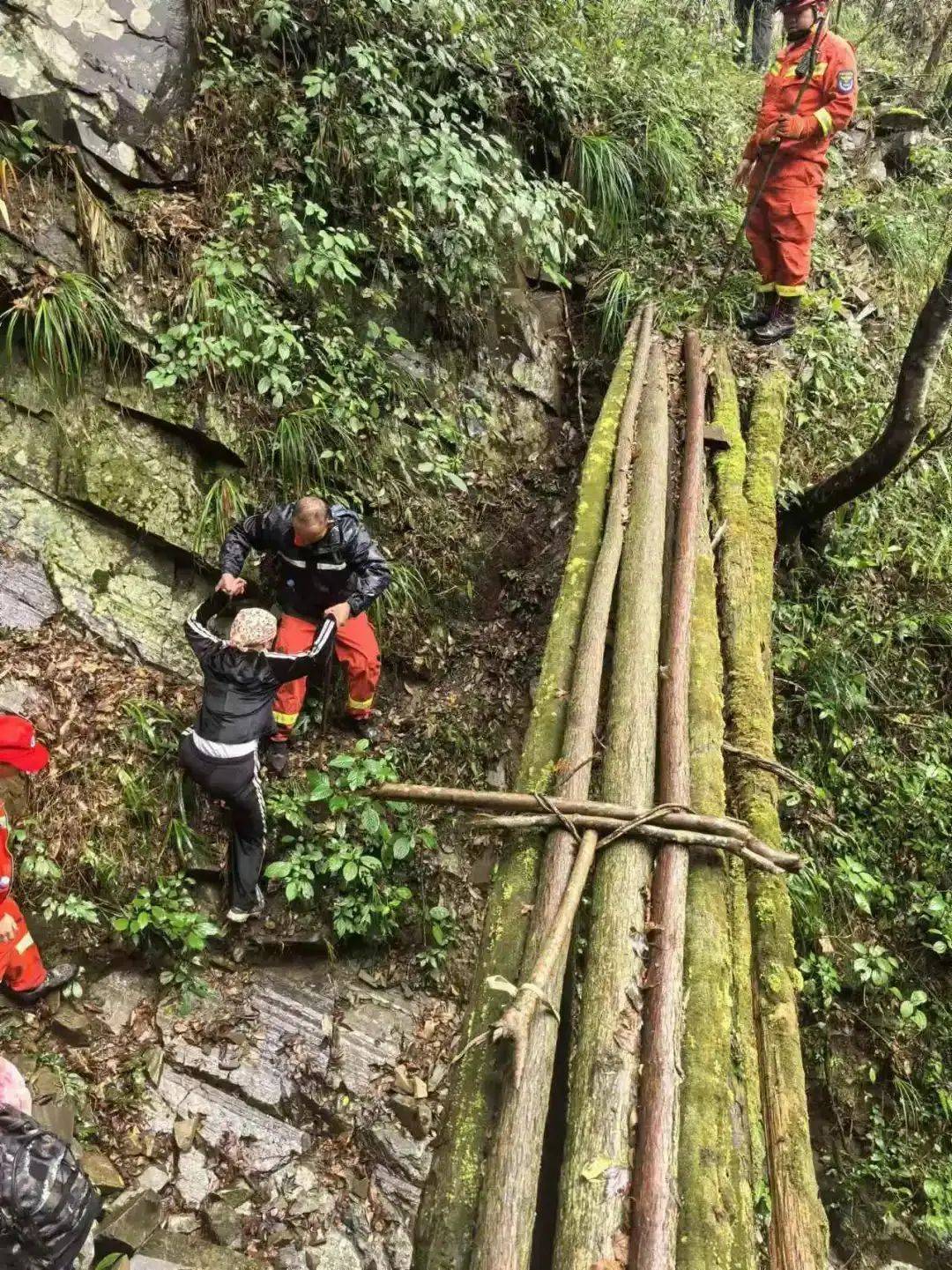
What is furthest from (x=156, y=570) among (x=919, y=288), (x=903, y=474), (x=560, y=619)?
(x=919, y=288)

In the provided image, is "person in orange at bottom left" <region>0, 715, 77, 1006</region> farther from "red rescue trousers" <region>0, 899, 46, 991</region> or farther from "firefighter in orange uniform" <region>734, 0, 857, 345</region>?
"firefighter in orange uniform" <region>734, 0, 857, 345</region>

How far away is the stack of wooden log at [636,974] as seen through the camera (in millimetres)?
2127

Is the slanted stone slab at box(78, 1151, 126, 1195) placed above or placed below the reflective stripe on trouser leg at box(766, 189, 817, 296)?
below

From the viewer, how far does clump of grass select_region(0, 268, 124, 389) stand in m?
4.58

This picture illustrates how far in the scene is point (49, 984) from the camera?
3881 mm

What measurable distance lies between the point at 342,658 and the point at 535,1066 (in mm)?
3179

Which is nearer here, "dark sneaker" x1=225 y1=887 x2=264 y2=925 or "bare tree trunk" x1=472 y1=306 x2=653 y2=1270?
"bare tree trunk" x1=472 y1=306 x2=653 y2=1270

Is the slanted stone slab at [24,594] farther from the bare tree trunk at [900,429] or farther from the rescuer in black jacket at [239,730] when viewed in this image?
the bare tree trunk at [900,429]

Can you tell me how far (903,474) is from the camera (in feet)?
23.0

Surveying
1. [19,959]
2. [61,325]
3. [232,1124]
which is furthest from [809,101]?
[232,1124]

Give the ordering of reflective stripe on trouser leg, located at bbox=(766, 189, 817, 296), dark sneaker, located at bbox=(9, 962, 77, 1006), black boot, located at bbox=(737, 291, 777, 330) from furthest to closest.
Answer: black boot, located at bbox=(737, 291, 777, 330) → reflective stripe on trouser leg, located at bbox=(766, 189, 817, 296) → dark sneaker, located at bbox=(9, 962, 77, 1006)

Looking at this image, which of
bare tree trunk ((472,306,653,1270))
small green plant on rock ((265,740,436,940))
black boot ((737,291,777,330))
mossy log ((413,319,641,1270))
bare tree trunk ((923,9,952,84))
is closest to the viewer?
bare tree trunk ((472,306,653,1270))

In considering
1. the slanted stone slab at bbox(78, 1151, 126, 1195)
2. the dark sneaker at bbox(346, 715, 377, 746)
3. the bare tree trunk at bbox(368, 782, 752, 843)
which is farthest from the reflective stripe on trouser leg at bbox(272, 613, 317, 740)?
the slanted stone slab at bbox(78, 1151, 126, 1195)

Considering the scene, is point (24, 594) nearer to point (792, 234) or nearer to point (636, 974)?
point (636, 974)
